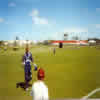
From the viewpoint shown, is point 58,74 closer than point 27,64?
No

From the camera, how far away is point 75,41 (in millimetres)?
3344

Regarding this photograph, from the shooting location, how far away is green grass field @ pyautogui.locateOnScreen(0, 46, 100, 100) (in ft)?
9.77

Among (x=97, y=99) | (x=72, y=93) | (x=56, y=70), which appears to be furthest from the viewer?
(x=56, y=70)

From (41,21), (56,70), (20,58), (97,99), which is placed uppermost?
(41,21)

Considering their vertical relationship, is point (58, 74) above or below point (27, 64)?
below

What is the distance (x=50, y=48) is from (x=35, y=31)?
475 mm

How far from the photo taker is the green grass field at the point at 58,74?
9.77 feet

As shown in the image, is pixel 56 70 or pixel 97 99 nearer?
pixel 97 99

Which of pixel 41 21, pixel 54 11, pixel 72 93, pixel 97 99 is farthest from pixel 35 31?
pixel 97 99

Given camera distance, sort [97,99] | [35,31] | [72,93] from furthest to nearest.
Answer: [35,31] → [72,93] → [97,99]

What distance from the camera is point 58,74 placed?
3.22 meters

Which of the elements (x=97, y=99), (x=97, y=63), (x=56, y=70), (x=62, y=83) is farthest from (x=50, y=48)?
(x=97, y=99)

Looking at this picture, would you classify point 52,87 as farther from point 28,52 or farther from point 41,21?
point 41,21

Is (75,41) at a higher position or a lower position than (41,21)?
lower
